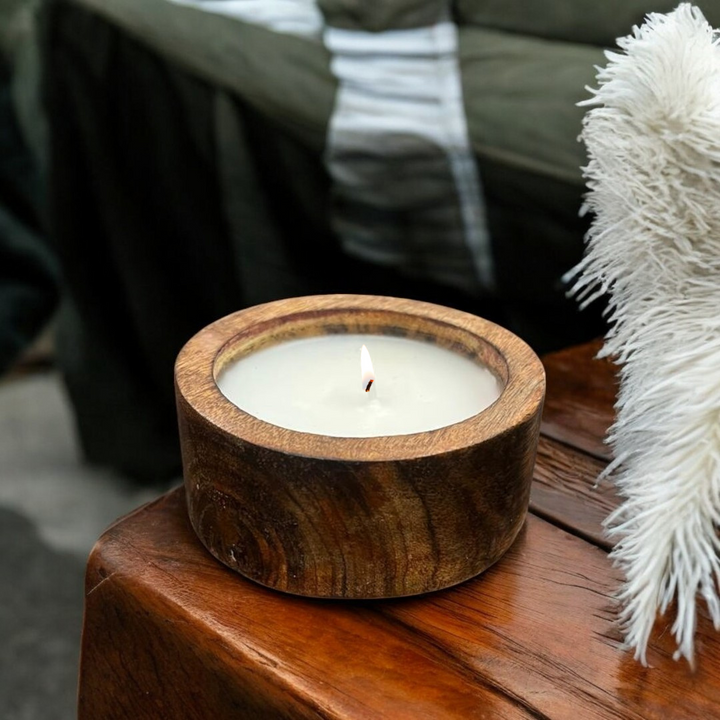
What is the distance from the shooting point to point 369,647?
396 mm

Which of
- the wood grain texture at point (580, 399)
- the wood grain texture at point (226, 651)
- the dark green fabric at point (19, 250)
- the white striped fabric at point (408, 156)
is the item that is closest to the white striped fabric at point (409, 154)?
the white striped fabric at point (408, 156)

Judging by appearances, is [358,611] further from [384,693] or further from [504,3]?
[504,3]

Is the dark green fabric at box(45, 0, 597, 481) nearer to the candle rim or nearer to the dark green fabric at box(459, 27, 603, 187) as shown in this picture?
the dark green fabric at box(459, 27, 603, 187)

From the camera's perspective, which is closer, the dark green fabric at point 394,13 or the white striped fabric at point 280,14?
the dark green fabric at point 394,13

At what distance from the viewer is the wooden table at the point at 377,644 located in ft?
1.23

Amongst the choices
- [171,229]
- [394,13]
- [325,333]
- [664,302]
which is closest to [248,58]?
[394,13]

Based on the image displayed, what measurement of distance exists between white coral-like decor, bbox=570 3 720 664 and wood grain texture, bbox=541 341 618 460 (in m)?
0.08

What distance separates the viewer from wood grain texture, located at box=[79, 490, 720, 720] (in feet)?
1.23

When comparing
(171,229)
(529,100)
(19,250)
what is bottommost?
(19,250)

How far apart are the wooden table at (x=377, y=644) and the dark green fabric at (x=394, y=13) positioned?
71cm

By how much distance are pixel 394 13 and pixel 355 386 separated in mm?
671

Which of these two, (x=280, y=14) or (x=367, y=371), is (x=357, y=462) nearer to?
(x=367, y=371)

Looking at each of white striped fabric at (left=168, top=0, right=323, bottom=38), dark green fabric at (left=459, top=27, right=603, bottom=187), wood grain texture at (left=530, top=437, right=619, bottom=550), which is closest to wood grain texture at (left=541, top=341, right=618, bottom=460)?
wood grain texture at (left=530, top=437, right=619, bottom=550)

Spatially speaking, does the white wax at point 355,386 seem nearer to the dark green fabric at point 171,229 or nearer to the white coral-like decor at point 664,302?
the white coral-like decor at point 664,302
